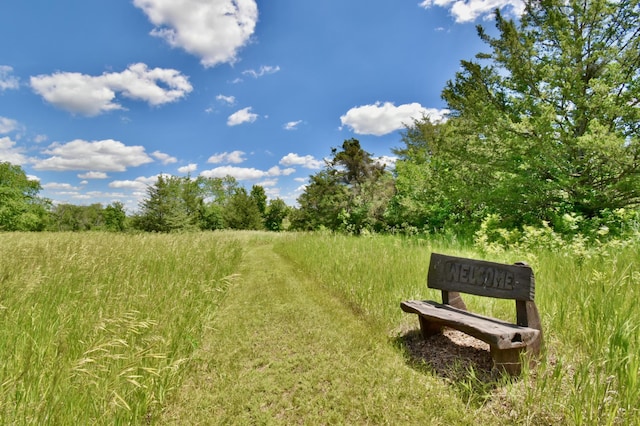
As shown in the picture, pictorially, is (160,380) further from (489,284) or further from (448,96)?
(448,96)

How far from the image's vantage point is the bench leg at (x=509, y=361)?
8.01ft

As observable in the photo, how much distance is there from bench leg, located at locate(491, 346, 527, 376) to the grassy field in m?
0.09

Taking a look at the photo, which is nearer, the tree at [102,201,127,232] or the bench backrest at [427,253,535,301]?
the bench backrest at [427,253,535,301]

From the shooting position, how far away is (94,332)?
8.48ft

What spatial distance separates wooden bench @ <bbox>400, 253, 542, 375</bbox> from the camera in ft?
7.93

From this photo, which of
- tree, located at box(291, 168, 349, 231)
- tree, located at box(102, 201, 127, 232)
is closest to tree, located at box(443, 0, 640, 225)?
tree, located at box(291, 168, 349, 231)

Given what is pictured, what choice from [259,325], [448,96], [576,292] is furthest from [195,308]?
[448,96]

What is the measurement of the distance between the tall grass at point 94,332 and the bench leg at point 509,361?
2.75 m

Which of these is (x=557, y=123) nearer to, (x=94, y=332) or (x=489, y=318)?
(x=489, y=318)

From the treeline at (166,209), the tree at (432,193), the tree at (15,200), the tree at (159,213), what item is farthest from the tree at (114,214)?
the tree at (432,193)

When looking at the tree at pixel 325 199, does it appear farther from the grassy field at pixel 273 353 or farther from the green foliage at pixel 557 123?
the grassy field at pixel 273 353

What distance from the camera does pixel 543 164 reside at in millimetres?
7086

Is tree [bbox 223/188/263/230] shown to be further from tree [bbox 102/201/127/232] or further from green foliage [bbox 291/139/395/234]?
tree [bbox 102/201/127/232]

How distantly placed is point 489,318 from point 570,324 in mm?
715
